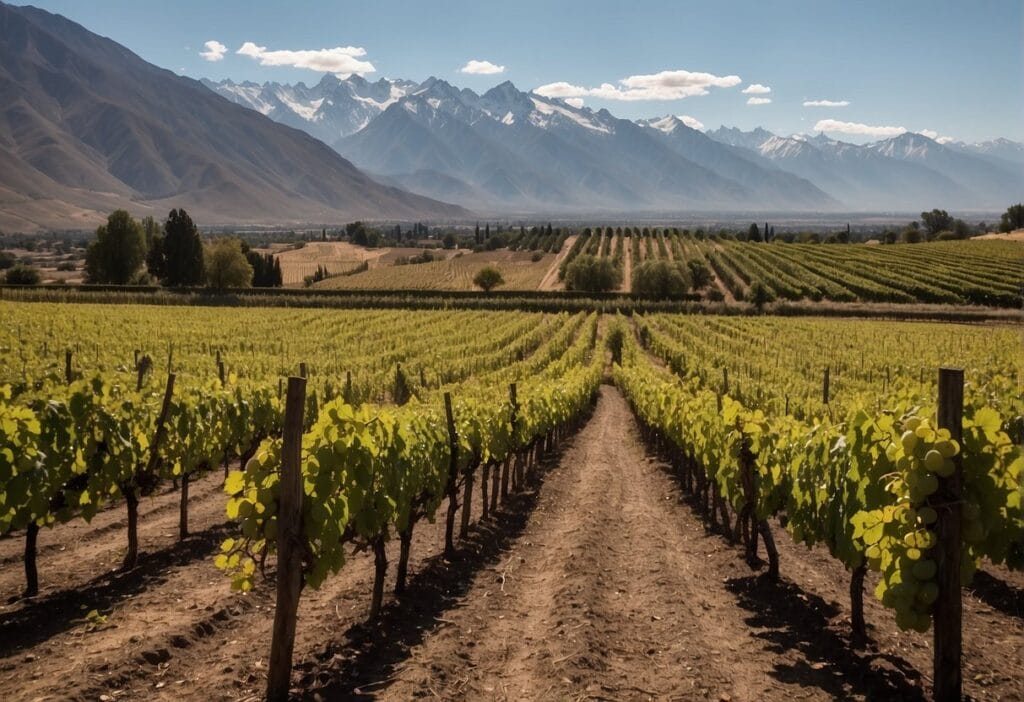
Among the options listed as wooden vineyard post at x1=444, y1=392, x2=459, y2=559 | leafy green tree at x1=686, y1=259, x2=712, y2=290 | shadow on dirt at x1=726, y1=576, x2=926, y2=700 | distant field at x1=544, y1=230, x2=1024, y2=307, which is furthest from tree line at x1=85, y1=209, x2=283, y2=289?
shadow on dirt at x1=726, y1=576, x2=926, y2=700

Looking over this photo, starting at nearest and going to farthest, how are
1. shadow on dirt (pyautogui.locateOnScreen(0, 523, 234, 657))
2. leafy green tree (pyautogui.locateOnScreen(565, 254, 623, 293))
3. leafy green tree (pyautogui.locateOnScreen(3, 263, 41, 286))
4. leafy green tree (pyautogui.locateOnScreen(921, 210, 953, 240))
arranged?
shadow on dirt (pyautogui.locateOnScreen(0, 523, 234, 657)) → leafy green tree (pyautogui.locateOnScreen(3, 263, 41, 286)) → leafy green tree (pyautogui.locateOnScreen(565, 254, 623, 293)) → leafy green tree (pyautogui.locateOnScreen(921, 210, 953, 240))

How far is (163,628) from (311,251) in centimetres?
14006

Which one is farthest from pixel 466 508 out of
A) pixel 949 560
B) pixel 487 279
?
pixel 487 279

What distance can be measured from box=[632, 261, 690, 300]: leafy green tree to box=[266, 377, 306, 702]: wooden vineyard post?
2776 inches

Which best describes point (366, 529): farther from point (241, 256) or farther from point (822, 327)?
point (241, 256)

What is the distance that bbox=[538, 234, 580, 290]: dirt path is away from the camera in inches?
3433

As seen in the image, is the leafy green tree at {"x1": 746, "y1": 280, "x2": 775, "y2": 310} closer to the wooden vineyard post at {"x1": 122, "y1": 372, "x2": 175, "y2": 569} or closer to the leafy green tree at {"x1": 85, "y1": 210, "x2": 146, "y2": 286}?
the leafy green tree at {"x1": 85, "y1": 210, "x2": 146, "y2": 286}

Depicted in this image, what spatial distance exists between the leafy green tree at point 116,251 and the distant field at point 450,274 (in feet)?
59.4

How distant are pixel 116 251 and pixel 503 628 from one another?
86.6 metres

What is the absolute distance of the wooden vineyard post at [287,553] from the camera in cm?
631

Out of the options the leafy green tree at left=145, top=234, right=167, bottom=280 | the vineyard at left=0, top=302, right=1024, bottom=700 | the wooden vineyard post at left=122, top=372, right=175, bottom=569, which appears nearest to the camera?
the vineyard at left=0, top=302, right=1024, bottom=700

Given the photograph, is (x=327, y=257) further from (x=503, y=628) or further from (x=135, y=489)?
(x=503, y=628)

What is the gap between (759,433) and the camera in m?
9.85

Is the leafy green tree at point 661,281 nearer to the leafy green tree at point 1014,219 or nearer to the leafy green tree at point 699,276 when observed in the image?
the leafy green tree at point 699,276
